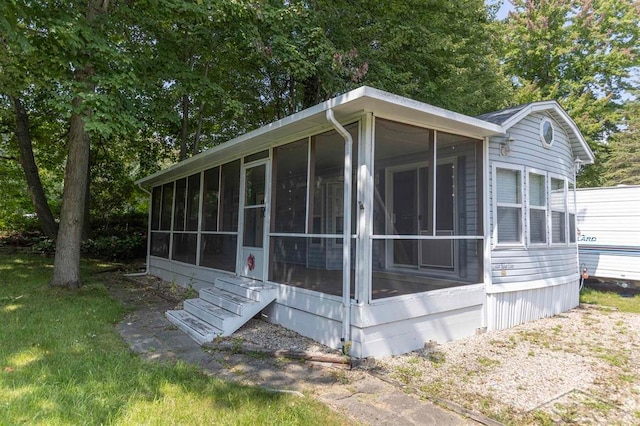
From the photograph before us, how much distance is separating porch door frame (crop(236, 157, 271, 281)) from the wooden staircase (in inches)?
6.9

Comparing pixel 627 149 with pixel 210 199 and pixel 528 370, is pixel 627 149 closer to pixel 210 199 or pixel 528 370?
pixel 528 370

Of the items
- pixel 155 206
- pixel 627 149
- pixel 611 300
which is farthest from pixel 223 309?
pixel 627 149

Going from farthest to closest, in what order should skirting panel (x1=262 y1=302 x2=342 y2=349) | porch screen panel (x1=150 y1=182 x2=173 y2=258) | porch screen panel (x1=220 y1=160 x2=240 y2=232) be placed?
1. porch screen panel (x1=150 y1=182 x2=173 y2=258)
2. porch screen panel (x1=220 y1=160 x2=240 y2=232)
3. skirting panel (x1=262 y1=302 x2=342 y2=349)

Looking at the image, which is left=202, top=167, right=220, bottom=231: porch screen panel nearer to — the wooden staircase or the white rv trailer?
the wooden staircase

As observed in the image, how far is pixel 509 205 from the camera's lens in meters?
5.77

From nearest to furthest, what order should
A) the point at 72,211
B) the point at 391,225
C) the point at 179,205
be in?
the point at 391,225, the point at 72,211, the point at 179,205

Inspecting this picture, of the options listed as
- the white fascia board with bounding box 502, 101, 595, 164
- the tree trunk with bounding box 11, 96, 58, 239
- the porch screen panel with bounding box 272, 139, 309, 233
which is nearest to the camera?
the porch screen panel with bounding box 272, 139, 309, 233

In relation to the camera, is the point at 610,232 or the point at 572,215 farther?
the point at 610,232

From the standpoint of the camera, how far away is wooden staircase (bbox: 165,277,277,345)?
4.89m

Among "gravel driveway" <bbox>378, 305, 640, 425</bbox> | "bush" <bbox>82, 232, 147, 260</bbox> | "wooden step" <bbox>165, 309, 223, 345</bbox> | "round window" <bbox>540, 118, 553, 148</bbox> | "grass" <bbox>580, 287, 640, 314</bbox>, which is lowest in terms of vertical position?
"gravel driveway" <bbox>378, 305, 640, 425</bbox>

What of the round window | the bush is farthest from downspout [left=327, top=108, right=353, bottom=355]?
the bush

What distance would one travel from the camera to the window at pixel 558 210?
664cm

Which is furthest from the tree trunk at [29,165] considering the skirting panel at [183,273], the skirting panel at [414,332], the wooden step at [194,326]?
the skirting panel at [414,332]

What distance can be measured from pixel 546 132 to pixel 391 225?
3.77m
